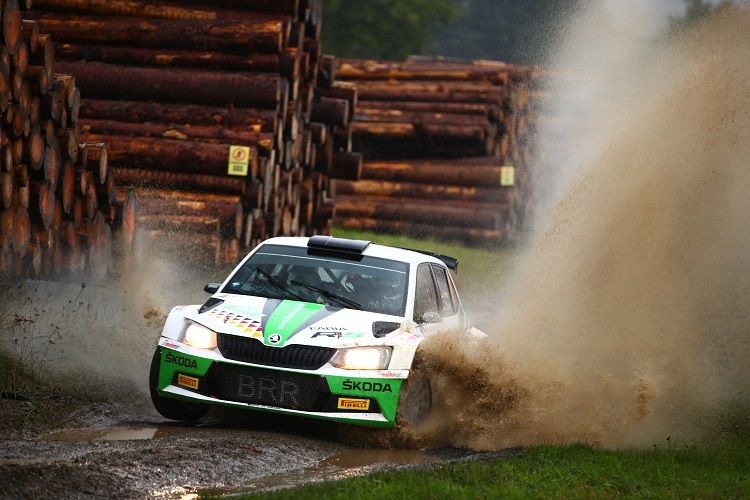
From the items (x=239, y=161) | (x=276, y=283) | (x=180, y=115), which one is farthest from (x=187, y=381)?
(x=180, y=115)

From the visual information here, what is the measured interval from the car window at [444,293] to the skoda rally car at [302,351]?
0.77 m

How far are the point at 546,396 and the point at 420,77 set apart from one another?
2259 centimetres

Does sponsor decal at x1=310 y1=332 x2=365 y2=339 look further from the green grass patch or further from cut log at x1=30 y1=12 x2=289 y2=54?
cut log at x1=30 y1=12 x2=289 y2=54

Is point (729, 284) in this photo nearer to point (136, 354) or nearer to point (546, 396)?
point (546, 396)

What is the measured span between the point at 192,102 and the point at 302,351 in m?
10.8

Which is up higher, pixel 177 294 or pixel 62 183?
pixel 62 183

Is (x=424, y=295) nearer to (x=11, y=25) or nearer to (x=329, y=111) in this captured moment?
(x=11, y=25)

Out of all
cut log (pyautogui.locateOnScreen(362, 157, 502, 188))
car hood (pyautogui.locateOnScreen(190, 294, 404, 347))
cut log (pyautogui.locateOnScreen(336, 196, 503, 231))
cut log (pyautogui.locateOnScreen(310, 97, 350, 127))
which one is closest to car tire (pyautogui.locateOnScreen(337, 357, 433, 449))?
car hood (pyautogui.locateOnScreen(190, 294, 404, 347))

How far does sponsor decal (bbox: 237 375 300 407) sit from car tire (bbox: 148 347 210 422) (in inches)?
31.9

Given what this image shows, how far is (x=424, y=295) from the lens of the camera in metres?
10.8

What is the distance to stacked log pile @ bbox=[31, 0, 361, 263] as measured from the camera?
1806cm

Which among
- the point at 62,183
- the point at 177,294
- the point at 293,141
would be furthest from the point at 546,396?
the point at 293,141

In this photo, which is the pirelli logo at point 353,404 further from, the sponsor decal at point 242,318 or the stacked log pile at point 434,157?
the stacked log pile at point 434,157

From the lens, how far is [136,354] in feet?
39.1
